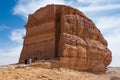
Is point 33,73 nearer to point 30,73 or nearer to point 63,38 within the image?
point 30,73

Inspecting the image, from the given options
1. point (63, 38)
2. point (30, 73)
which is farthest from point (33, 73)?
point (63, 38)

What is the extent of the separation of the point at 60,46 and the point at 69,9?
17.6 ft

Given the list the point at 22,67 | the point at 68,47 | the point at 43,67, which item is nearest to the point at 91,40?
the point at 68,47

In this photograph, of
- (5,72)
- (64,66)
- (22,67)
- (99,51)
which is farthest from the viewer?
(99,51)

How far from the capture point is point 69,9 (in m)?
32.8

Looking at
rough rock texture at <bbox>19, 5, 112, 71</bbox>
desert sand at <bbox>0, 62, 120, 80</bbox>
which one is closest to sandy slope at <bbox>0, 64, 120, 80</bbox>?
desert sand at <bbox>0, 62, 120, 80</bbox>

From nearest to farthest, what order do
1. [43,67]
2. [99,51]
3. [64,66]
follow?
1. [43,67]
2. [64,66]
3. [99,51]

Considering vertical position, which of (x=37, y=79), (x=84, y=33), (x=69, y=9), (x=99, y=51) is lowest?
(x=37, y=79)

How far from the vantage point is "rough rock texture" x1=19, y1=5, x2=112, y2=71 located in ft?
101

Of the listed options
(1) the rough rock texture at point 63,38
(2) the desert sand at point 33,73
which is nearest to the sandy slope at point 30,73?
(2) the desert sand at point 33,73

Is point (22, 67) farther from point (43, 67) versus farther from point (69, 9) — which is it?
point (69, 9)

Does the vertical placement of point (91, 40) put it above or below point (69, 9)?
below

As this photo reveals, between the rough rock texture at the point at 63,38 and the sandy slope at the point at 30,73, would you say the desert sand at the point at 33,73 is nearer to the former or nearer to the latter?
the sandy slope at the point at 30,73

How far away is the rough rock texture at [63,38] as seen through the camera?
30703 millimetres
